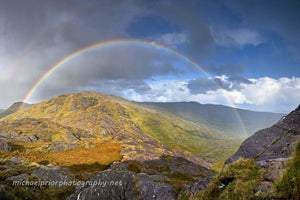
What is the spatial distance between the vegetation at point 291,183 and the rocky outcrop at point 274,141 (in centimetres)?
801

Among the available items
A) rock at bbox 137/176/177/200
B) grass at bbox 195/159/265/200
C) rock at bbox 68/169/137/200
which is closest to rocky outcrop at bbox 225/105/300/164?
grass at bbox 195/159/265/200

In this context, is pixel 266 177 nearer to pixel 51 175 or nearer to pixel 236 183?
pixel 236 183

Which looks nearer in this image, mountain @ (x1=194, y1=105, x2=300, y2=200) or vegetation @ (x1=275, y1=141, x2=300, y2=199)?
vegetation @ (x1=275, y1=141, x2=300, y2=199)

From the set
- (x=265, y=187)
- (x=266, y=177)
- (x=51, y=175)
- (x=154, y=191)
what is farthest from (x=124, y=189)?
(x=51, y=175)

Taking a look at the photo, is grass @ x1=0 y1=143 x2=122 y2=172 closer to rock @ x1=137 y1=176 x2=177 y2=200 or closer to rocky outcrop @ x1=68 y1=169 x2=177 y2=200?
rocky outcrop @ x1=68 y1=169 x2=177 y2=200

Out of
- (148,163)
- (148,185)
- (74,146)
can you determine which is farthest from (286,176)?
(74,146)

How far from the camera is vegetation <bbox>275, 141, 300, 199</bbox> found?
6704 mm

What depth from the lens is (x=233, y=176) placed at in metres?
10.9

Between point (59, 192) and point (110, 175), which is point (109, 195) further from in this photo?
point (59, 192)

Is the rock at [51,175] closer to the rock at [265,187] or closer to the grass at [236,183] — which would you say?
the grass at [236,183]

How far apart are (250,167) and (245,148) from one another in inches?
405

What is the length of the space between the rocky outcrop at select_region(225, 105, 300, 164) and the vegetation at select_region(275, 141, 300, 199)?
8.01 metres

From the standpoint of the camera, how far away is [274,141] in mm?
→ 17203

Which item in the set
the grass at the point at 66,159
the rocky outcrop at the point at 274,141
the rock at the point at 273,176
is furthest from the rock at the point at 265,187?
the grass at the point at 66,159
